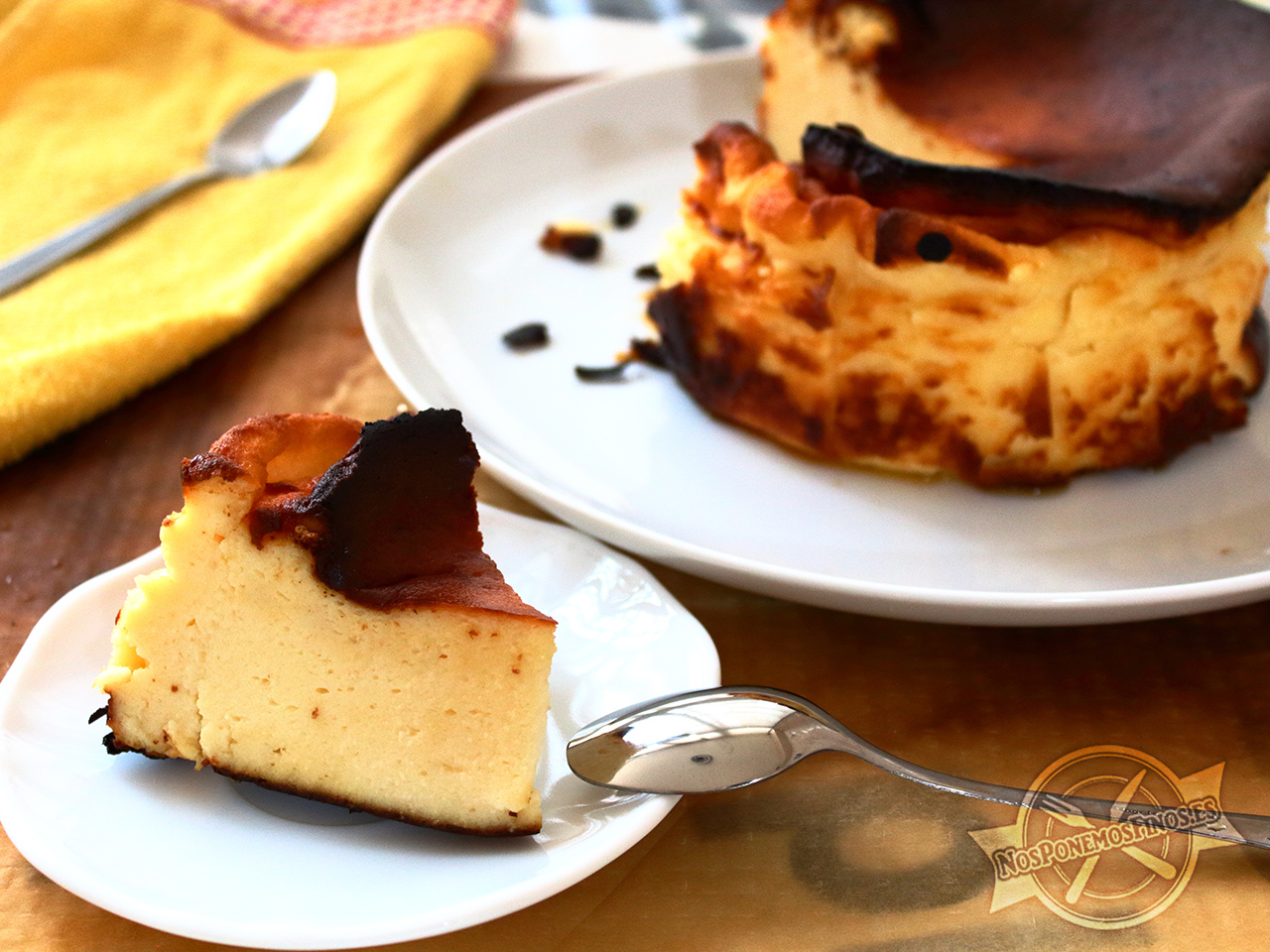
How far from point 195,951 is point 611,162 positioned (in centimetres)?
199

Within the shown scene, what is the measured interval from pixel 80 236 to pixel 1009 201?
1.70 meters

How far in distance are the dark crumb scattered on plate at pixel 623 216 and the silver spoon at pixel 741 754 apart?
4.75 feet

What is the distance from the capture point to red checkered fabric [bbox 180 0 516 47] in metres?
3.11

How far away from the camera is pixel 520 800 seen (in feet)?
3.83

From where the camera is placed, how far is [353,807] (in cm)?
121

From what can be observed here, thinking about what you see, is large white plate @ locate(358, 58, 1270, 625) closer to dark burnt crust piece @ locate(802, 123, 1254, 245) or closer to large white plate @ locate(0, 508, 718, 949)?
large white plate @ locate(0, 508, 718, 949)

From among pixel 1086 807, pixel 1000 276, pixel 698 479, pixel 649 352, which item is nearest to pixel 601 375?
pixel 649 352

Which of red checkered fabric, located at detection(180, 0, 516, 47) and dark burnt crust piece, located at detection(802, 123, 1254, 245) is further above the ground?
dark burnt crust piece, located at detection(802, 123, 1254, 245)

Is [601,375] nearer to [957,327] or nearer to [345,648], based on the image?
[957,327]

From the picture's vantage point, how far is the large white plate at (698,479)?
1.48 metres

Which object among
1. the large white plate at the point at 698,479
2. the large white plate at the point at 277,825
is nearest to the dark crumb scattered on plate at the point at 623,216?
the large white plate at the point at 698,479

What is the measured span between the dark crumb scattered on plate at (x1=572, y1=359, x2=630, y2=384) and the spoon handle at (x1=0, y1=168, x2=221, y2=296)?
1.01 m

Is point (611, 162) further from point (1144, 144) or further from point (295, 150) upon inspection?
point (1144, 144)

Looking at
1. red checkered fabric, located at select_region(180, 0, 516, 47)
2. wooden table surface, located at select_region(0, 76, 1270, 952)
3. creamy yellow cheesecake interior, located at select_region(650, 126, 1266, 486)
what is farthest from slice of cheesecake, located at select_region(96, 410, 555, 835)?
red checkered fabric, located at select_region(180, 0, 516, 47)
